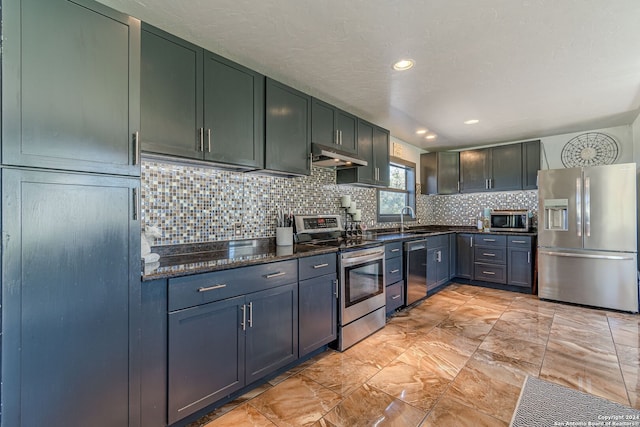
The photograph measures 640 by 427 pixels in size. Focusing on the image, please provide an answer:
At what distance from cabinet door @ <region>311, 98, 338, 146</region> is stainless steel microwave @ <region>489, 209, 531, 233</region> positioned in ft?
10.8

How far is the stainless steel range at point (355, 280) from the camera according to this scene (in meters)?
2.59

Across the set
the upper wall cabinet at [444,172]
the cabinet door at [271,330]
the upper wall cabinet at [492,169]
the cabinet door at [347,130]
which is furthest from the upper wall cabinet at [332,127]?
the upper wall cabinet at [492,169]

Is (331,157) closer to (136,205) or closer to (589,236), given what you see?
(136,205)

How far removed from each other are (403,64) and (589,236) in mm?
3336

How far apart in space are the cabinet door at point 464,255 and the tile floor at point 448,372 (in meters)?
1.37

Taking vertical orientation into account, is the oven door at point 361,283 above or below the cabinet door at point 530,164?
below

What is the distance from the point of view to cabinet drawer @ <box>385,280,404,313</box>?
326 cm

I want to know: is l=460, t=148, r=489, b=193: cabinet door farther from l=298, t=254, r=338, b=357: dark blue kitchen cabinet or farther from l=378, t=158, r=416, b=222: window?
l=298, t=254, r=338, b=357: dark blue kitchen cabinet

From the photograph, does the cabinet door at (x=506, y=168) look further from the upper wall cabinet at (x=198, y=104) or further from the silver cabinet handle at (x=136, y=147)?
the silver cabinet handle at (x=136, y=147)

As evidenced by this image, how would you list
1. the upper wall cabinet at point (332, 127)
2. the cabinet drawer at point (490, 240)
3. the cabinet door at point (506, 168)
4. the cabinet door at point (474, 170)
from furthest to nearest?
the cabinet door at point (474, 170), the cabinet door at point (506, 168), the cabinet drawer at point (490, 240), the upper wall cabinet at point (332, 127)

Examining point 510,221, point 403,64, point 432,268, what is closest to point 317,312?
point 403,64

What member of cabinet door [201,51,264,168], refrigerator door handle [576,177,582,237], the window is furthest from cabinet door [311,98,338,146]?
refrigerator door handle [576,177,582,237]

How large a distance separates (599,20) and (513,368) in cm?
248

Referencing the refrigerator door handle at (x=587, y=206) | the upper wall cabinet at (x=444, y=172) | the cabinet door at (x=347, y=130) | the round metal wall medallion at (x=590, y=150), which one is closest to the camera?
the cabinet door at (x=347, y=130)
